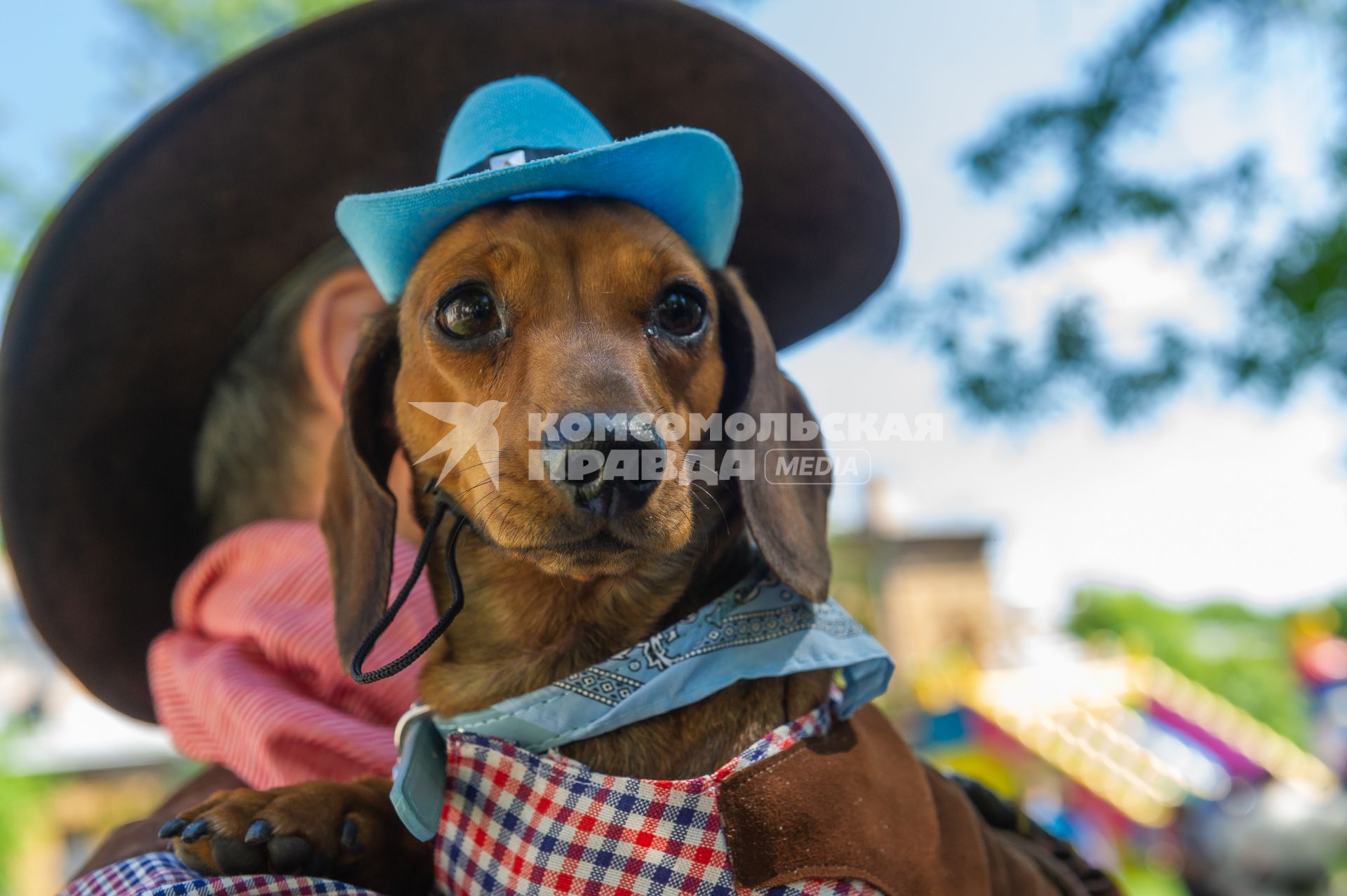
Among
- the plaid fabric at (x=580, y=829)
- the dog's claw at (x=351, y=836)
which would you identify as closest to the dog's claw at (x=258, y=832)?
the dog's claw at (x=351, y=836)

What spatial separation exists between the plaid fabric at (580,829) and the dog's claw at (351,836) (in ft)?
0.39

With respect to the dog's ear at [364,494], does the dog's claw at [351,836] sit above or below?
below

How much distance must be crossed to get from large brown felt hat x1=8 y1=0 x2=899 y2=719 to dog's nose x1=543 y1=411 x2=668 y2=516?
108 cm

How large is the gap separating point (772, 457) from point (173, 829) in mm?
1039

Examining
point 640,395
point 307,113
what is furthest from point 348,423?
point 307,113

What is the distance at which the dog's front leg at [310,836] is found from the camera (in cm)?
132

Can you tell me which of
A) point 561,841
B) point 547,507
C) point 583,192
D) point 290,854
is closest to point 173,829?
point 290,854

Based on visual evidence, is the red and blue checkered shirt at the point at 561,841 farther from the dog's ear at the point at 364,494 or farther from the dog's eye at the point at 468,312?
the dog's eye at the point at 468,312

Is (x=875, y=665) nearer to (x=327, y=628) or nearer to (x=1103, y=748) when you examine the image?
(x=327, y=628)

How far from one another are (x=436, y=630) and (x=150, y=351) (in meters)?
1.27

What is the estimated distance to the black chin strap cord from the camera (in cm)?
143

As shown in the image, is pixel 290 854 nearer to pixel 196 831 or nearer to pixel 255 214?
pixel 196 831

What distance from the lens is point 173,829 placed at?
53.2 inches

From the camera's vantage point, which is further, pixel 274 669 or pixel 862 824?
pixel 274 669
